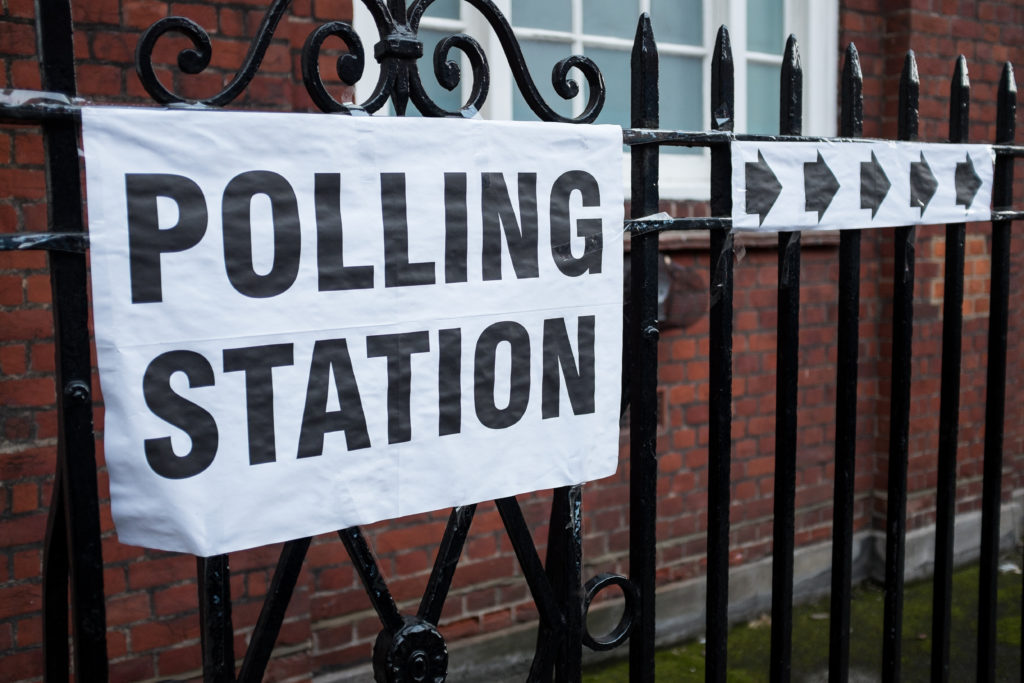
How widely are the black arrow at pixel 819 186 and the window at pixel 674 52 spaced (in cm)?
152

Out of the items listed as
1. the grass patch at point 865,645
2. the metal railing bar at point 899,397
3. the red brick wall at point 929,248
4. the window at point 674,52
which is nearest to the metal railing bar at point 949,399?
the metal railing bar at point 899,397

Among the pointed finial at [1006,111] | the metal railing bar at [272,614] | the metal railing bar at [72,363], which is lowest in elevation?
the metal railing bar at [272,614]

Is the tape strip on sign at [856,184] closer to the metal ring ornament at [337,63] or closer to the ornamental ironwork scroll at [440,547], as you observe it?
the ornamental ironwork scroll at [440,547]

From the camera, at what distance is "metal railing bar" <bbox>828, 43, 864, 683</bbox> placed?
1839 millimetres

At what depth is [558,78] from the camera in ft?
4.72

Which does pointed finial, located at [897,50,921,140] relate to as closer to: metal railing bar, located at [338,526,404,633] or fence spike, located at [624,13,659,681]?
fence spike, located at [624,13,659,681]

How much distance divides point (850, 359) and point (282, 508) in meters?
1.22

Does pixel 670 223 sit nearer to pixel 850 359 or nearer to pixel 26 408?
pixel 850 359

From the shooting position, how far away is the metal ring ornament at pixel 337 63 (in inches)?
49.3

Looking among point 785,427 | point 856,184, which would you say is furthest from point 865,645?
point 856,184

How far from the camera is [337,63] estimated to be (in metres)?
1.26

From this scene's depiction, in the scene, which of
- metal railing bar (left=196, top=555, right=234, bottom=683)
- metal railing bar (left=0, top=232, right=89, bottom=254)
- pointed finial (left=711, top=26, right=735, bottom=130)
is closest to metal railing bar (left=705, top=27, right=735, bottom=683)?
pointed finial (left=711, top=26, right=735, bottom=130)

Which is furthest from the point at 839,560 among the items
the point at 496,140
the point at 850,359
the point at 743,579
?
the point at 743,579

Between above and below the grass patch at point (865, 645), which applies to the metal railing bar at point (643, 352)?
above
